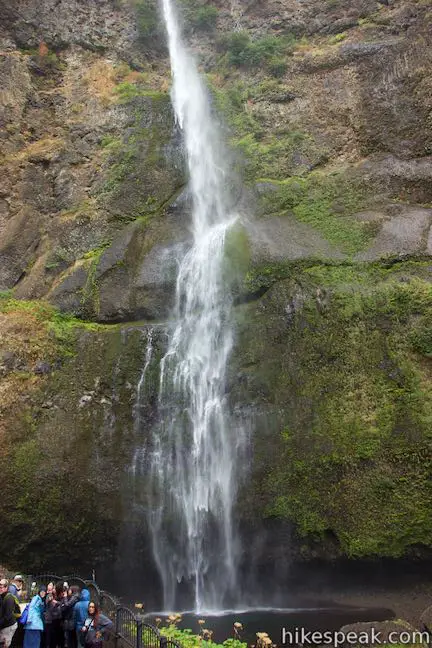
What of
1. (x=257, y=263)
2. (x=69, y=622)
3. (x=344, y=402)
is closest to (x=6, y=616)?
(x=69, y=622)

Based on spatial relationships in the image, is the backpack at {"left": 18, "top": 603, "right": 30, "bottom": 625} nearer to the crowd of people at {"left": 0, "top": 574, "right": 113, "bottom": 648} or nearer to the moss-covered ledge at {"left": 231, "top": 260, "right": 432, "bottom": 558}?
the crowd of people at {"left": 0, "top": 574, "right": 113, "bottom": 648}

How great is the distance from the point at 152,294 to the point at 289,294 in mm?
3721

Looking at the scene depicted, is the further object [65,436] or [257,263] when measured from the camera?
[257,263]

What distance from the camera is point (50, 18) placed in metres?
22.2

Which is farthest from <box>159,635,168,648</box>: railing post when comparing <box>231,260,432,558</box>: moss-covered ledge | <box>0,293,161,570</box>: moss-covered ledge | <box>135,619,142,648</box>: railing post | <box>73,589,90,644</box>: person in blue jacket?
<box>0,293,161,570</box>: moss-covered ledge

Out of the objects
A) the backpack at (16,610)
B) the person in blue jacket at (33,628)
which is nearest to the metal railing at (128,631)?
the person in blue jacket at (33,628)

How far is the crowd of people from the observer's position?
21.3ft

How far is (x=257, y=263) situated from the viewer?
1370 centimetres

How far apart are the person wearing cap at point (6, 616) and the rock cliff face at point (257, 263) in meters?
4.55

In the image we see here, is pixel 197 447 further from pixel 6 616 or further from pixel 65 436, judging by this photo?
pixel 6 616

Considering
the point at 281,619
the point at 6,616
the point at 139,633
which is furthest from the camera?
the point at 281,619

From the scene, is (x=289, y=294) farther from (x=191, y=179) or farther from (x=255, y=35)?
(x=255, y=35)

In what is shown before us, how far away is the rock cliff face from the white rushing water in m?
0.47

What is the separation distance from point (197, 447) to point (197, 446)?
0.02m
